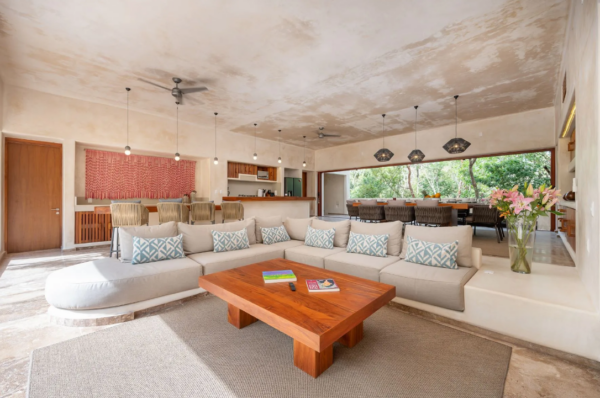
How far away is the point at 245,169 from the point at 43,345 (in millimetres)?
6844

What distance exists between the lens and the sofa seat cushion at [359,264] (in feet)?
9.23

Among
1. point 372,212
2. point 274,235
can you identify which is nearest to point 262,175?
point 372,212

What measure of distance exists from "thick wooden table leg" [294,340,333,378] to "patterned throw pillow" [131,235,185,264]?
1.98 m

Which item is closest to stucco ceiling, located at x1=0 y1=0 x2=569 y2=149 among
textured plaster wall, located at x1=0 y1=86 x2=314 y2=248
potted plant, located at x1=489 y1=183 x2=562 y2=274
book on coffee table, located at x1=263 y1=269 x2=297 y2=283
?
textured plaster wall, located at x1=0 y1=86 x2=314 y2=248

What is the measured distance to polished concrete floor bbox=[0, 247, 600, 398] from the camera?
1.57m

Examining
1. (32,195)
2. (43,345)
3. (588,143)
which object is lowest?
(43,345)

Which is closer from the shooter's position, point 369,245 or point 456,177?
point 369,245

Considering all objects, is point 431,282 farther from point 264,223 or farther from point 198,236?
point 198,236

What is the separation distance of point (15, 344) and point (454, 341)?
3.37 metres

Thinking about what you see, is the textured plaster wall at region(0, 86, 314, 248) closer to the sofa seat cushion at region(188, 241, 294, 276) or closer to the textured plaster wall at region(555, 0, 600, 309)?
the sofa seat cushion at region(188, 241, 294, 276)

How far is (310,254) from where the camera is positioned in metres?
3.43

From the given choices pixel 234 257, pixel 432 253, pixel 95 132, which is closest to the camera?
pixel 432 253

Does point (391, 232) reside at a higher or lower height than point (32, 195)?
lower

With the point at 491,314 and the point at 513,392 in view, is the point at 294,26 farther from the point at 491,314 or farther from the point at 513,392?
the point at 513,392
